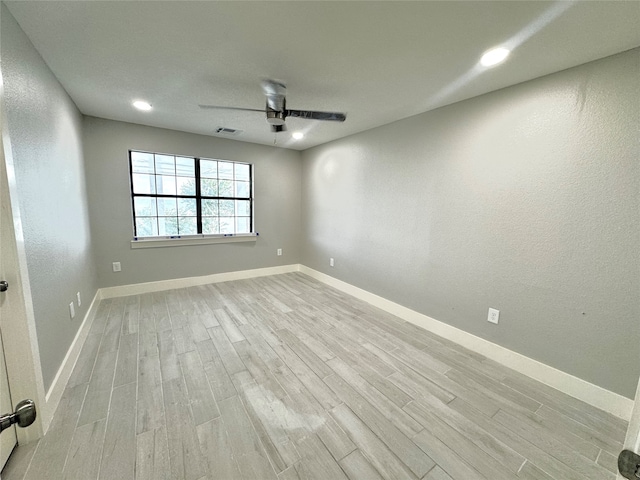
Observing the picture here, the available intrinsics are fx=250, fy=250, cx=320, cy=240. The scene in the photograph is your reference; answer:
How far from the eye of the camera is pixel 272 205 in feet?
14.5

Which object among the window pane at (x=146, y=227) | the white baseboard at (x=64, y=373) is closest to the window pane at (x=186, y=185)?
Answer: the window pane at (x=146, y=227)

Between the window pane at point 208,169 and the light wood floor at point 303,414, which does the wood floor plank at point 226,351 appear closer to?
the light wood floor at point 303,414

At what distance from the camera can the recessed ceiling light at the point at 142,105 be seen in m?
2.52

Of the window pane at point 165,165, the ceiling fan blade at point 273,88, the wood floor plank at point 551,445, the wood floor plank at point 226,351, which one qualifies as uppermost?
the ceiling fan blade at point 273,88

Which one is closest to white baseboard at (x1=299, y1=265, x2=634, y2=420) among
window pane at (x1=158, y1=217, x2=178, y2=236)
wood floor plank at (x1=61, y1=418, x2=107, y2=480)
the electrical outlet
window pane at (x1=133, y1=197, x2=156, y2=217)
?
the electrical outlet

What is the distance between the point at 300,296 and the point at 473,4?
124 inches

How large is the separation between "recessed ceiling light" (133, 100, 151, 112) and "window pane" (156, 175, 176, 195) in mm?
1019

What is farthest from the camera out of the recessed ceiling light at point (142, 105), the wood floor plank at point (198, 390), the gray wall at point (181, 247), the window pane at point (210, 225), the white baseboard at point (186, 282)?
the window pane at point (210, 225)

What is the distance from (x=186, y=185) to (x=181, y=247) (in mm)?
922

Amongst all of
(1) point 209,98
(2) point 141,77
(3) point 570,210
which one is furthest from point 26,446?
(3) point 570,210

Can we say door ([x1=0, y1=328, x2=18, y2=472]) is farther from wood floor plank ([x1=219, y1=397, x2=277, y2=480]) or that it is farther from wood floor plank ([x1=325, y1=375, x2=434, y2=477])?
wood floor plank ([x1=325, y1=375, x2=434, y2=477])

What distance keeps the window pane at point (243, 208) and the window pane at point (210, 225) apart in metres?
0.38

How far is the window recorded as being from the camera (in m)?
3.44

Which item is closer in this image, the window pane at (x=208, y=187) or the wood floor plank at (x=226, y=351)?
the wood floor plank at (x=226, y=351)
